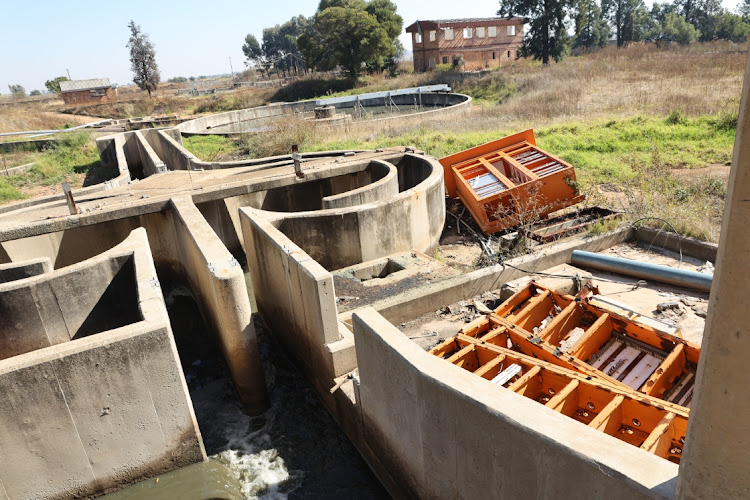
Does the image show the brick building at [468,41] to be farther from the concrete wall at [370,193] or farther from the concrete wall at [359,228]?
the concrete wall at [359,228]

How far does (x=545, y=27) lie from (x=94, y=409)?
42.4m

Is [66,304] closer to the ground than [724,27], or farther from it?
closer to the ground

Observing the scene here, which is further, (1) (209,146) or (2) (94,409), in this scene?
(1) (209,146)

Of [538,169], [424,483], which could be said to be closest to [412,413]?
[424,483]

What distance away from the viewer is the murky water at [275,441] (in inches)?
223

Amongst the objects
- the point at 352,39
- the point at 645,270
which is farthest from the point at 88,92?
the point at 645,270

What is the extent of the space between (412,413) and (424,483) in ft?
2.28

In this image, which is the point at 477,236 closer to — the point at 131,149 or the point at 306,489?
the point at 306,489

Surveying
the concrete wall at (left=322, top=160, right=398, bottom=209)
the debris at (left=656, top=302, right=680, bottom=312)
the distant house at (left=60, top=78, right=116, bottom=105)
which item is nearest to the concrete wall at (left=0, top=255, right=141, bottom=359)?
the concrete wall at (left=322, top=160, right=398, bottom=209)

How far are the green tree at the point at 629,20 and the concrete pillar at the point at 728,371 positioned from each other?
65.0m

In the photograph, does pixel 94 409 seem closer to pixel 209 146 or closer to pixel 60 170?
pixel 209 146

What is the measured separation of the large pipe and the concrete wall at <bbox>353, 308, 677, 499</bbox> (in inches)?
195

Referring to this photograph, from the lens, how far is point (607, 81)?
26.0 meters

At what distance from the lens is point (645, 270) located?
774cm
